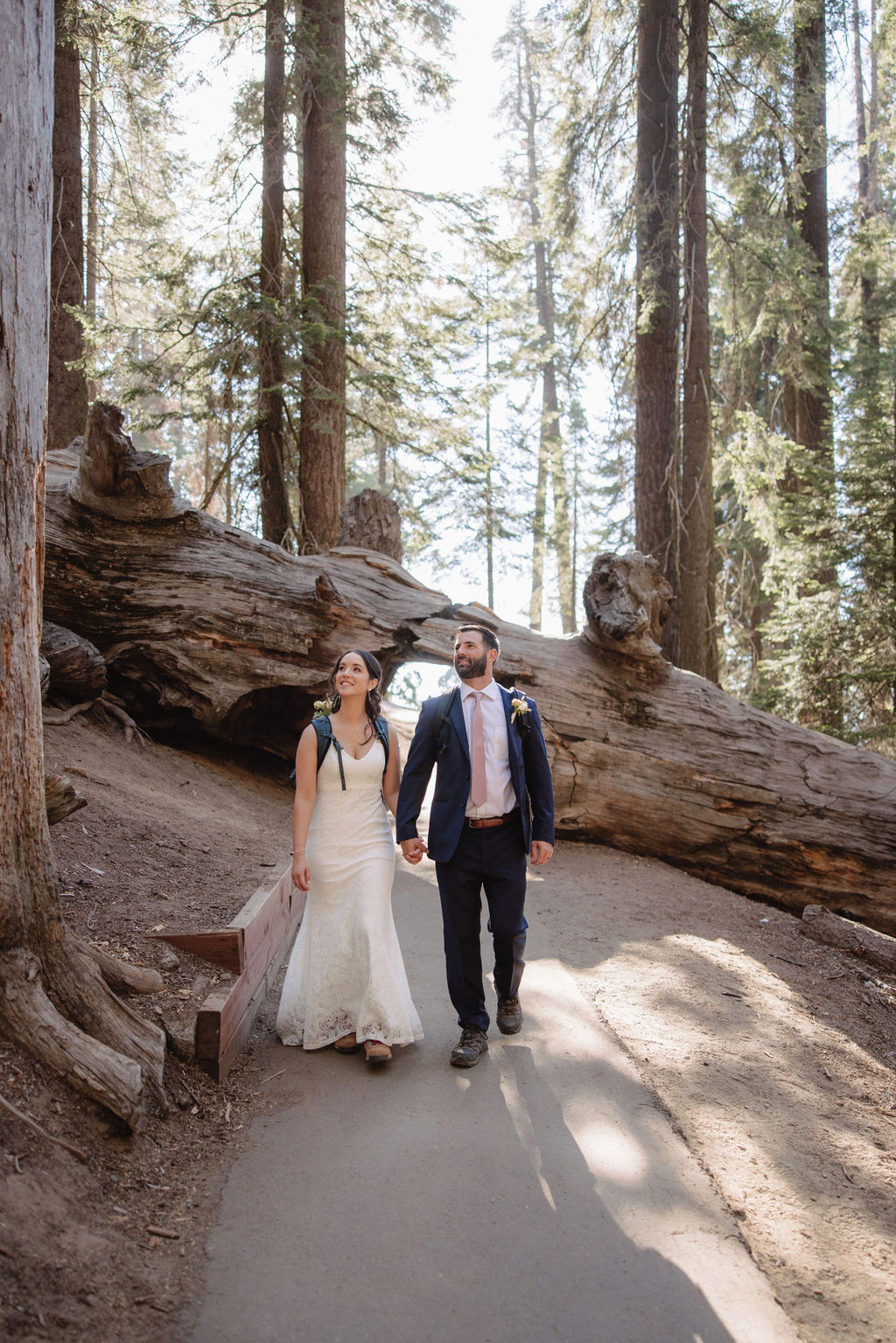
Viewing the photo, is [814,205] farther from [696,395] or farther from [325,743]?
[325,743]

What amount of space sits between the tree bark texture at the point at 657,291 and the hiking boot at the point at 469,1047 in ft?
26.2

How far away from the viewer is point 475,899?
462 centimetres

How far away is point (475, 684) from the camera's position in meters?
4.80

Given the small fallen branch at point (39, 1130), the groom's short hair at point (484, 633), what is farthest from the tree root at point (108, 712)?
the small fallen branch at point (39, 1130)

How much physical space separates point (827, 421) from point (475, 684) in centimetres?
1234

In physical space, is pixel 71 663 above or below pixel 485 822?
above

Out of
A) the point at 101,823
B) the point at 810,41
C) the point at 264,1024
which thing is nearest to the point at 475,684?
the point at 264,1024

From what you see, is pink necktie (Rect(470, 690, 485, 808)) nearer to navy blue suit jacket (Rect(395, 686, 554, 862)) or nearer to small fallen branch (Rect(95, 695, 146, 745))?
navy blue suit jacket (Rect(395, 686, 554, 862))

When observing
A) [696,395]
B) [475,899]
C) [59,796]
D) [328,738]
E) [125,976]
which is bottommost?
[125,976]

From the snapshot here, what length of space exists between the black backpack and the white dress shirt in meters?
0.45

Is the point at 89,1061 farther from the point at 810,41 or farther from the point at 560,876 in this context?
the point at 810,41

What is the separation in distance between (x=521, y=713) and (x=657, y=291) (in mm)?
9189

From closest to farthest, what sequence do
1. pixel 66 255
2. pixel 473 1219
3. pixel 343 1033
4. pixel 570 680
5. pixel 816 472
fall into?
pixel 473 1219
pixel 343 1033
pixel 570 680
pixel 66 255
pixel 816 472

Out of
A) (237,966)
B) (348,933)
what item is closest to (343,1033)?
(348,933)
